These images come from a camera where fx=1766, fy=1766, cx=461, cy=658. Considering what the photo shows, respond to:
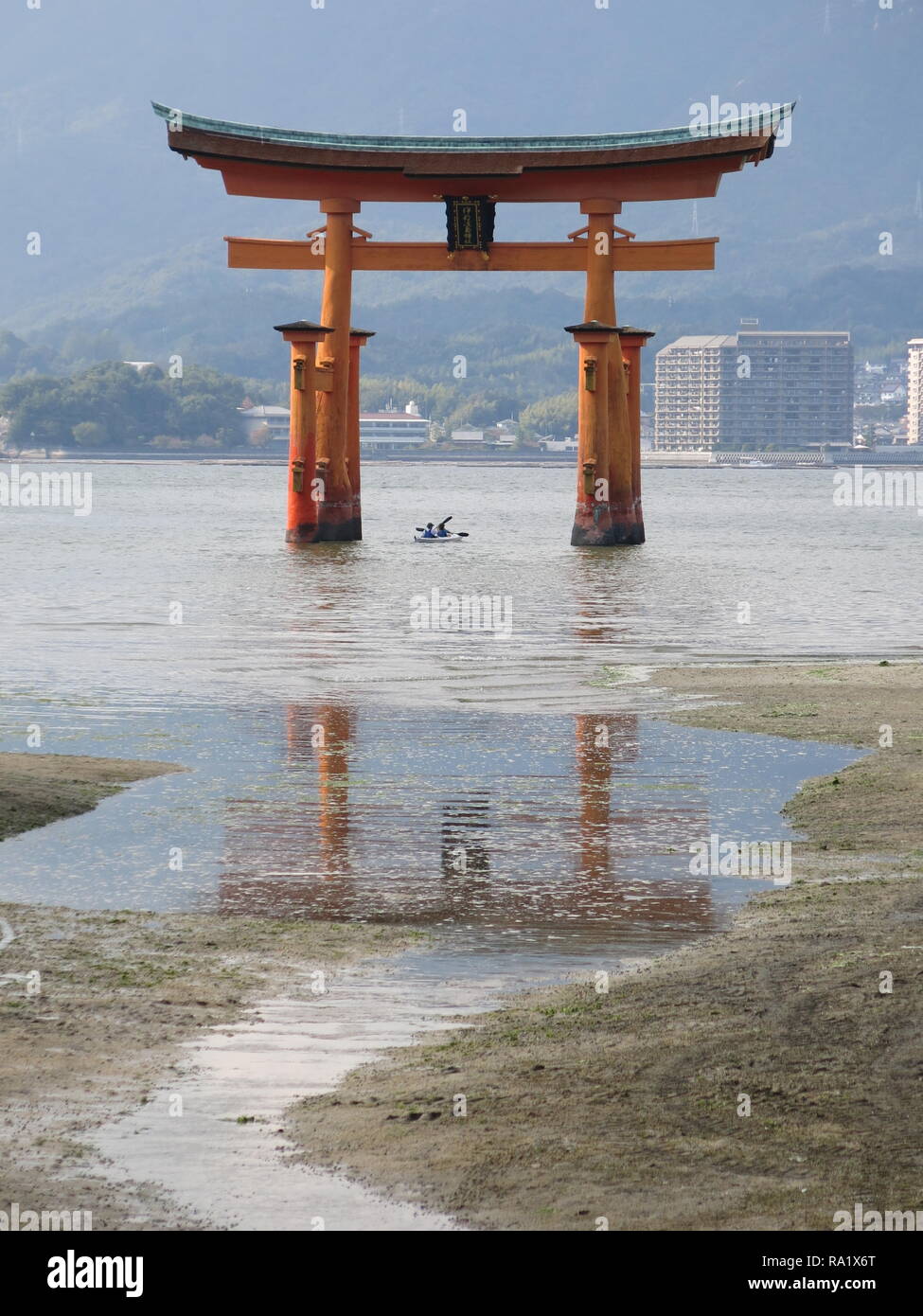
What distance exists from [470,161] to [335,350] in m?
5.25

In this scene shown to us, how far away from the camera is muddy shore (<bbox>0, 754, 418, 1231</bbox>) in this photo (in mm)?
5430

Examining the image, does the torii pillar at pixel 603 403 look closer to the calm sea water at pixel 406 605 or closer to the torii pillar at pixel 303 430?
the calm sea water at pixel 406 605

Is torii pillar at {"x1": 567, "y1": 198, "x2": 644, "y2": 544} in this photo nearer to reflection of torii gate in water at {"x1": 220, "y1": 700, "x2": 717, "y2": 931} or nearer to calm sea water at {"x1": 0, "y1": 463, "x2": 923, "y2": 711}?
calm sea water at {"x1": 0, "y1": 463, "x2": 923, "y2": 711}

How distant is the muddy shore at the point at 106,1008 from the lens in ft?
17.8

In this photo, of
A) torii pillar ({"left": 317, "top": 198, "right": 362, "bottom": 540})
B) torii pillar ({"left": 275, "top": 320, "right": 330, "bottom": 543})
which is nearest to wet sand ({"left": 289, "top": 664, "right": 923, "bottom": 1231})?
torii pillar ({"left": 275, "top": 320, "right": 330, "bottom": 543})

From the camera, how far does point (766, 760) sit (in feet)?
45.2

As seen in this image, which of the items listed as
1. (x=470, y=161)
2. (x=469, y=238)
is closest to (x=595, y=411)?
(x=469, y=238)

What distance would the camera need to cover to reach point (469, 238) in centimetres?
4081

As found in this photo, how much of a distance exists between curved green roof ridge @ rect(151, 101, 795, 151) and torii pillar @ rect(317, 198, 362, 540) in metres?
1.57

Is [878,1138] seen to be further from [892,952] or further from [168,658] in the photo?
[168,658]

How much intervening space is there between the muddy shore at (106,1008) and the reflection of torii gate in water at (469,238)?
31.0m

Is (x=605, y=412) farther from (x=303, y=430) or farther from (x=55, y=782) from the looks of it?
(x=55, y=782)
